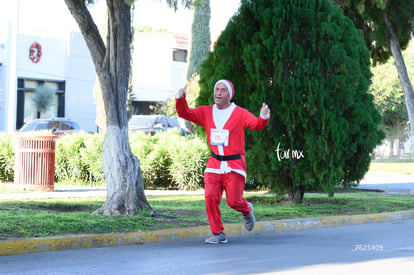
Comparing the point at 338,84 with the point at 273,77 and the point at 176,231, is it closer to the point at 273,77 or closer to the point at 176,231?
the point at 273,77

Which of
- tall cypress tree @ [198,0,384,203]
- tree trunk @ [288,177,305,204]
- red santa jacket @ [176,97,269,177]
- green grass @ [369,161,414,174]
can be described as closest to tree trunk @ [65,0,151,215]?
red santa jacket @ [176,97,269,177]

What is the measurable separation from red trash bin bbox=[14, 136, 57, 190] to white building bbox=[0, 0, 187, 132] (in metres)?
26.4

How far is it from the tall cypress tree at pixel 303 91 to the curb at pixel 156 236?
106 cm

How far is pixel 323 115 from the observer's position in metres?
12.8

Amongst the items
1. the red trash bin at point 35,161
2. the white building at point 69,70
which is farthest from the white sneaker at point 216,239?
the white building at point 69,70

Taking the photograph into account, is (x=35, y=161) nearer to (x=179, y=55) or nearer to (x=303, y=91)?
(x=303, y=91)

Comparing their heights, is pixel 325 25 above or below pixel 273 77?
above

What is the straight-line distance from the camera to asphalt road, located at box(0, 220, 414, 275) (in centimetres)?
729

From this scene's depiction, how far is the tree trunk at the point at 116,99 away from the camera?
1125 cm

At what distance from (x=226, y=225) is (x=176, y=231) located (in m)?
0.92

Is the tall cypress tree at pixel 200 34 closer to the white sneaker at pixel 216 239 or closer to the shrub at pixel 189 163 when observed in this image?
the shrub at pixel 189 163

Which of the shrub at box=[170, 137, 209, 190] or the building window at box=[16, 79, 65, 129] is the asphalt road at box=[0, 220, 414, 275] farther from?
the building window at box=[16, 79, 65, 129]

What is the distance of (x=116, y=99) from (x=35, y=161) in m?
6.25

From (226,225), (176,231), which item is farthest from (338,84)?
(176,231)
